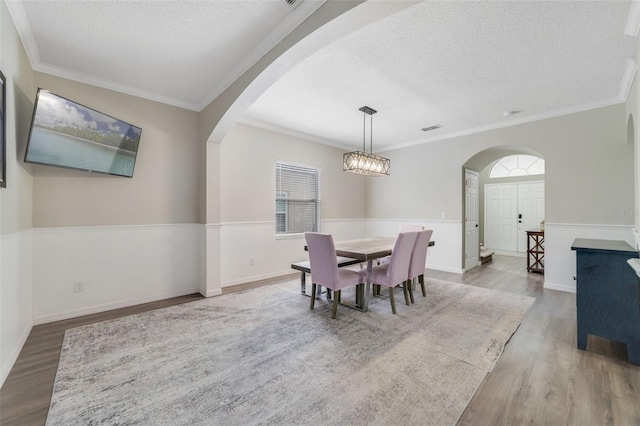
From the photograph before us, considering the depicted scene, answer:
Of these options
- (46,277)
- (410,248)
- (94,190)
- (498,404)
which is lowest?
(498,404)

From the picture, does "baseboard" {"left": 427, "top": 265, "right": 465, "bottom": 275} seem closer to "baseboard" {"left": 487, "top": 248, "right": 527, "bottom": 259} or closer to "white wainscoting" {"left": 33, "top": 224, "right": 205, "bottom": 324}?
"baseboard" {"left": 487, "top": 248, "right": 527, "bottom": 259}

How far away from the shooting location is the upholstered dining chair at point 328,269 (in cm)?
277

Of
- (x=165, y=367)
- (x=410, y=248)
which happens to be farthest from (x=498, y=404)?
(x=165, y=367)

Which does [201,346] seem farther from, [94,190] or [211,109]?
[211,109]

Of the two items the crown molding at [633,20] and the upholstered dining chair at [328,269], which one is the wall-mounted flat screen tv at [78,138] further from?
the crown molding at [633,20]

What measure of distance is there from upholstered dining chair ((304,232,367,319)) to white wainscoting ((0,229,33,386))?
2.42 meters

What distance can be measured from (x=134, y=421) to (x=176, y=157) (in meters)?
3.02

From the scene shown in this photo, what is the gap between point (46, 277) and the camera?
2725 mm

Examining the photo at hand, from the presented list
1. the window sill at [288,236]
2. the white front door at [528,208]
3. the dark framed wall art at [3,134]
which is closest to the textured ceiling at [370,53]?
the dark framed wall art at [3,134]

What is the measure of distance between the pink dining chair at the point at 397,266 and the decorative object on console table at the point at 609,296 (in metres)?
1.43

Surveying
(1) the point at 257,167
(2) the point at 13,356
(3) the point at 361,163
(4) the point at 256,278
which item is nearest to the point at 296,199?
(1) the point at 257,167

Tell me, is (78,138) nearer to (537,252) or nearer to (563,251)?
(563,251)

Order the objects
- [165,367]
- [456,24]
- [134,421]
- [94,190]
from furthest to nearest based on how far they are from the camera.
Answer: [94,190] < [456,24] < [165,367] < [134,421]

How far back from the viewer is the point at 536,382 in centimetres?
180
